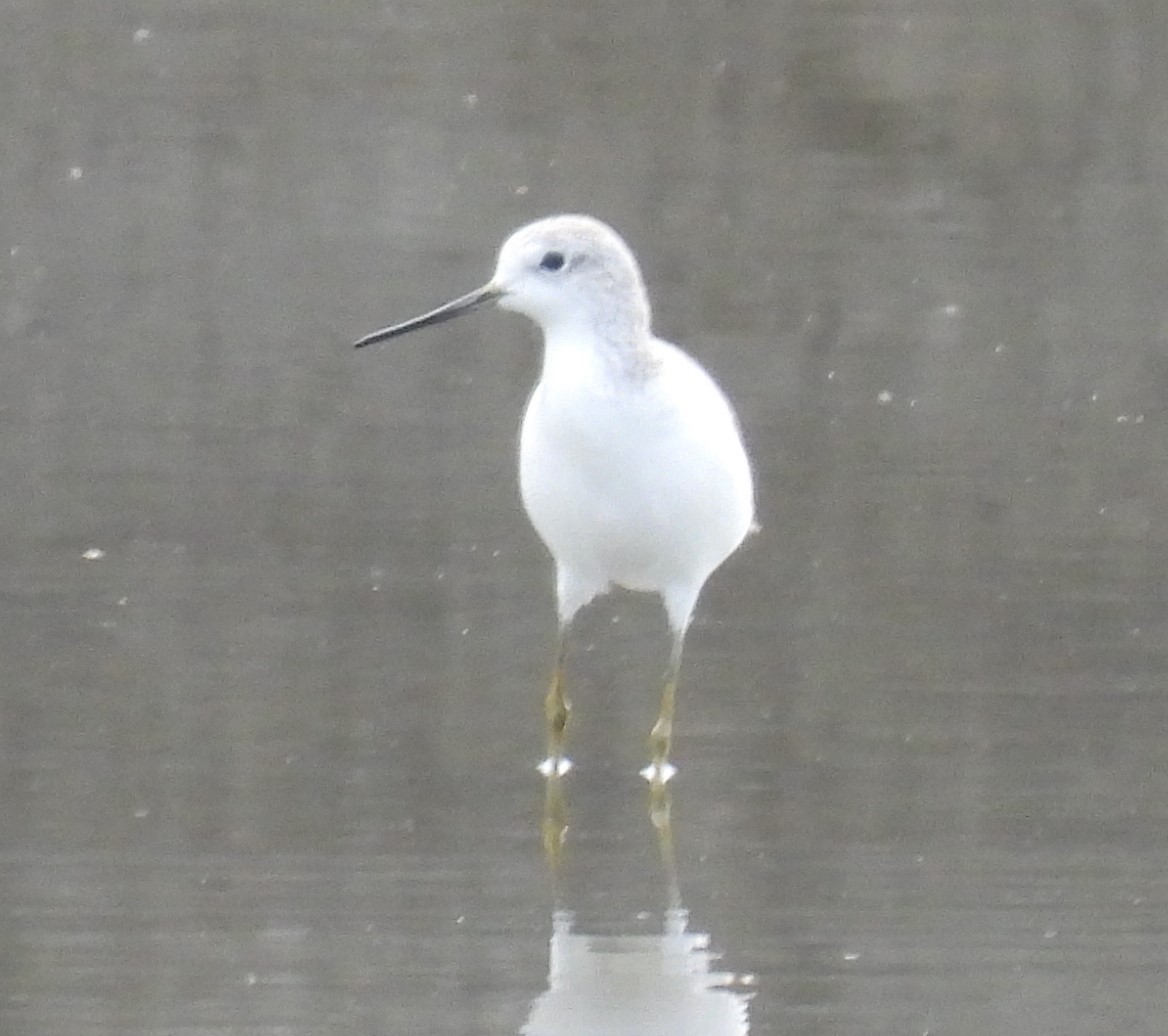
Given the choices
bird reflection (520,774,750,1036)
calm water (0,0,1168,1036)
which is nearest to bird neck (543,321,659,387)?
calm water (0,0,1168,1036)

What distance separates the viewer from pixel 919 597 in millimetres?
9195

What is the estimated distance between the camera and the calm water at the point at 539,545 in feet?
22.5

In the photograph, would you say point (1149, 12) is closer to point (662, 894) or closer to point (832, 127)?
point (832, 127)

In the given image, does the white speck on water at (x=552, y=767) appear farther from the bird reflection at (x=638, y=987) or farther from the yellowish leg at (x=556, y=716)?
the bird reflection at (x=638, y=987)

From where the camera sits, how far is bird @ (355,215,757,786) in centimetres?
796

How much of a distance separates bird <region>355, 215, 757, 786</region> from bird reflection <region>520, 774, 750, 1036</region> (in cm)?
110

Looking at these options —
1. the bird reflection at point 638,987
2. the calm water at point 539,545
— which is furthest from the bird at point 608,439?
the bird reflection at point 638,987

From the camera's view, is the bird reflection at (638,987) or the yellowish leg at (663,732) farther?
the yellowish leg at (663,732)

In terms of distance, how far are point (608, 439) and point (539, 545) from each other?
5.76 feet

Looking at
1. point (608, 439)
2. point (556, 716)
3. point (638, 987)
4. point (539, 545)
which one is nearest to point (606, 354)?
point (608, 439)

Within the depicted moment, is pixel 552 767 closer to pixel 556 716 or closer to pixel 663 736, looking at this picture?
pixel 556 716

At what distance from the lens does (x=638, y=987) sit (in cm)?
654

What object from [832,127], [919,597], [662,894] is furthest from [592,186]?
[662,894]

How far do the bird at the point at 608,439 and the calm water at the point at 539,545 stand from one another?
0.45 metres
